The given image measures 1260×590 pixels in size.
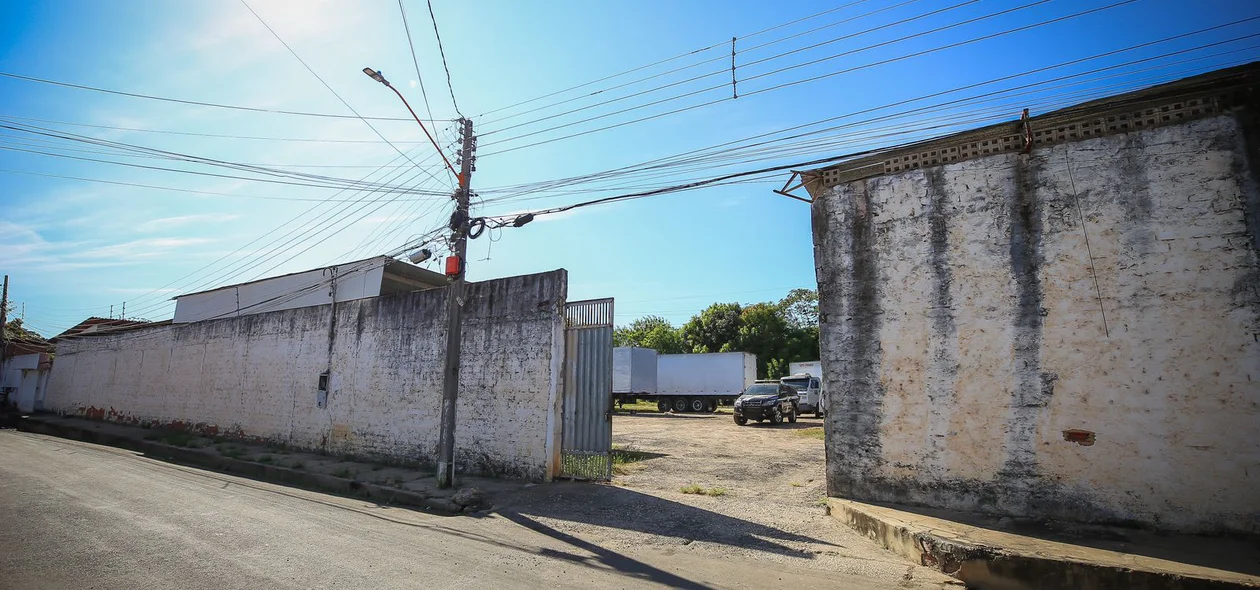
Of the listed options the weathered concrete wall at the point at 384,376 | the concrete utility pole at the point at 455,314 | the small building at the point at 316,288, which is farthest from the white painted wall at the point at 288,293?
the concrete utility pole at the point at 455,314

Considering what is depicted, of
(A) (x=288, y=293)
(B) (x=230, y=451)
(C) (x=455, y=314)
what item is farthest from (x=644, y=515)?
(A) (x=288, y=293)

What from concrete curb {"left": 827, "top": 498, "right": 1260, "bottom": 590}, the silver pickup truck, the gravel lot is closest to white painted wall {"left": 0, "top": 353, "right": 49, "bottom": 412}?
the gravel lot

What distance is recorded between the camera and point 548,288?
10352 mm

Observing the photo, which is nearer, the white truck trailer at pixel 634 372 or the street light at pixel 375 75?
the street light at pixel 375 75

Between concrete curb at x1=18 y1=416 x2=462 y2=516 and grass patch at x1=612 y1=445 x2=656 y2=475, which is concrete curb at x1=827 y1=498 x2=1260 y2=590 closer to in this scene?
grass patch at x1=612 y1=445 x2=656 y2=475

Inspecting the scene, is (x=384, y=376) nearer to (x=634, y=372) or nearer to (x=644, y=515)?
(x=644, y=515)

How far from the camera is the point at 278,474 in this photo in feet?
37.8

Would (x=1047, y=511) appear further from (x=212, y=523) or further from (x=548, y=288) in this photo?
(x=212, y=523)

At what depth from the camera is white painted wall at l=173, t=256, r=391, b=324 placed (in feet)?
65.4

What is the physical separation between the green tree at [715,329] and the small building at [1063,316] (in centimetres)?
3868

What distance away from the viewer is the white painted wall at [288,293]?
19.9 meters

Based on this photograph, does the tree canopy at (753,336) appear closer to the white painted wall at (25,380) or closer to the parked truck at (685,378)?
the parked truck at (685,378)

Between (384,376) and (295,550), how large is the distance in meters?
7.35

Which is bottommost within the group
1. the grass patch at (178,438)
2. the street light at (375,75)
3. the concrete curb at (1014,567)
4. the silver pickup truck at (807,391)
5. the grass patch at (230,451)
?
the grass patch at (230,451)
